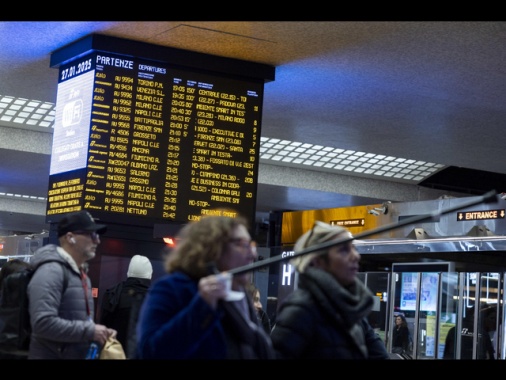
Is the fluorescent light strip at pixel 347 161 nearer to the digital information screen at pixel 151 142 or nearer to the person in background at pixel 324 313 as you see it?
the digital information screen at pixel 151 142

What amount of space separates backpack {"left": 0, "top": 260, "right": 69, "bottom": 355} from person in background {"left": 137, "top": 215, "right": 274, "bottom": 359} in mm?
2046

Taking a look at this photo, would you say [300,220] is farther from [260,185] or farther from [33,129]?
[33,129]

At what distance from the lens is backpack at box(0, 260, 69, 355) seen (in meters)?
5.01

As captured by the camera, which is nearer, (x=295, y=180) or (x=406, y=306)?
(x=406, y=306)

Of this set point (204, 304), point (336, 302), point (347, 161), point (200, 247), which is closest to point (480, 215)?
point (347, 161)

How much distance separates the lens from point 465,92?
36.8 ft

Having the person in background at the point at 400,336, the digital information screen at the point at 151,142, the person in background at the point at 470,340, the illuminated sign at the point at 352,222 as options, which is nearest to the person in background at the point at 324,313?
the digital information screen at the point at 151,142

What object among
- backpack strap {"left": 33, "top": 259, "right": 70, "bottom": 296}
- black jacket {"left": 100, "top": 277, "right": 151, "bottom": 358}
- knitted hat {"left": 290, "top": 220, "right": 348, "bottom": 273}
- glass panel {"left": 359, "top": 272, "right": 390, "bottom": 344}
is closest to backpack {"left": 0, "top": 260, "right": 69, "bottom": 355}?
backpack strap {"left": 33, "top": 259, "right": 70, "bottom": 296}

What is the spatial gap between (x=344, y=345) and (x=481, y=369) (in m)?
1.01

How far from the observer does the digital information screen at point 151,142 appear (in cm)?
959

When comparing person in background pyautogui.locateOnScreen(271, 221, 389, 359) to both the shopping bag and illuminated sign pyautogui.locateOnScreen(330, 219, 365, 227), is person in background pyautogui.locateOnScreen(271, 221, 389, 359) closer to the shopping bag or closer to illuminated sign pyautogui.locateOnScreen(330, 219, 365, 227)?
the shopping bag
